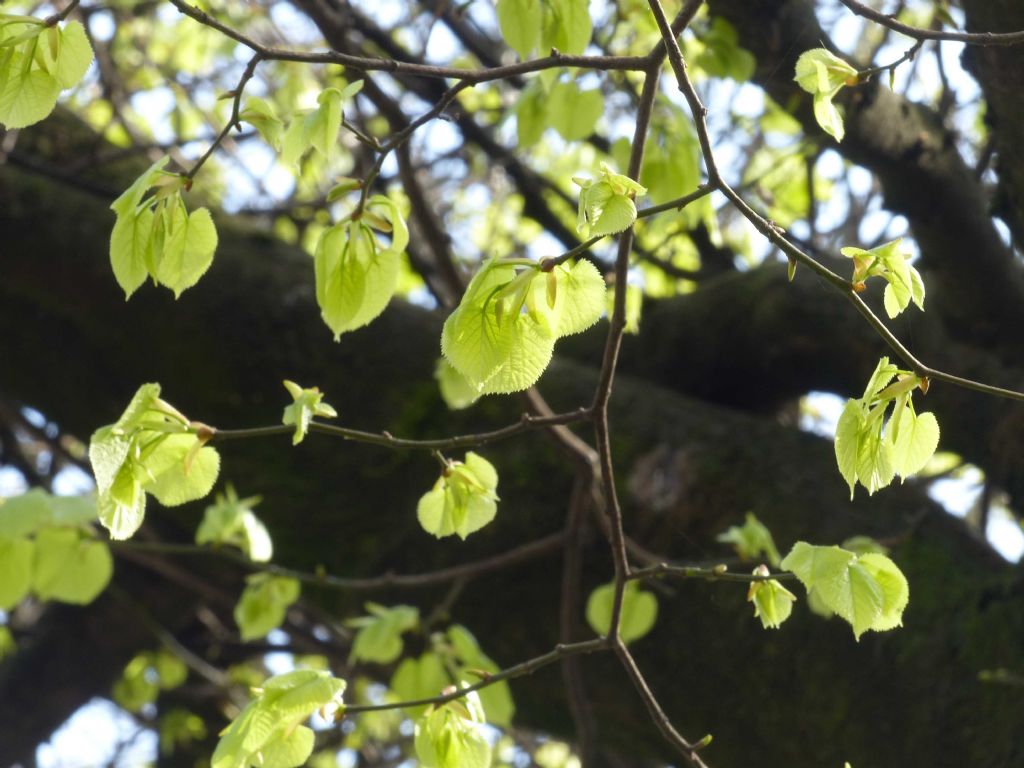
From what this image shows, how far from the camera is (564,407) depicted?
228 cm

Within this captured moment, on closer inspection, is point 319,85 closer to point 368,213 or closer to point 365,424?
point 365,424

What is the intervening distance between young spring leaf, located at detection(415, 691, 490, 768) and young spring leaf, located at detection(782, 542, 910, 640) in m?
0.37

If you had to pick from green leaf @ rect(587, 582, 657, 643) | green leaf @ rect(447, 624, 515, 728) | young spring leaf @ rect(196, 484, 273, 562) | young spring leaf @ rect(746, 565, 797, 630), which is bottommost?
green leaf @ rect(447, 624, 515, 728)

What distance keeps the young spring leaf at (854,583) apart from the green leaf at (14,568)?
1.20 m

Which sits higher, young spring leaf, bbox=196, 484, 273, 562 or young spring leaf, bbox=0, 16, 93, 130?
young spring leaf, bbox=0, 16, 93, 130

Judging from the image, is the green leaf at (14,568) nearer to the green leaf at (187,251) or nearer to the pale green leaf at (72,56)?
the green leaf at (187,251)

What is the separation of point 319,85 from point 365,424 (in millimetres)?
1694

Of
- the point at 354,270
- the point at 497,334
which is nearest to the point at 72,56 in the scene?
the point at 354,270

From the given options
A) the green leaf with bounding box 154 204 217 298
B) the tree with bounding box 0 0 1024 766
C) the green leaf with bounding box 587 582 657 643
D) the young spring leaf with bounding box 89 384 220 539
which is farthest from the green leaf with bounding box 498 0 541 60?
the green leaf with bounding box 587 582 657 643

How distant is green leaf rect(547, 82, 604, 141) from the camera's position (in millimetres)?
1754

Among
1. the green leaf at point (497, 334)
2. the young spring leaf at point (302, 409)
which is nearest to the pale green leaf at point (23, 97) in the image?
the young spring leaf at point (302, 409)

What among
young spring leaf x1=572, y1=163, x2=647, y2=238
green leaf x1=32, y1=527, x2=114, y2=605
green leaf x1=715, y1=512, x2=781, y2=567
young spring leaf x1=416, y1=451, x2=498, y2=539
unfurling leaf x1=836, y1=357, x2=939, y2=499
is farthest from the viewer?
green leaf x1=32, y1=527, x2=114, y2=605

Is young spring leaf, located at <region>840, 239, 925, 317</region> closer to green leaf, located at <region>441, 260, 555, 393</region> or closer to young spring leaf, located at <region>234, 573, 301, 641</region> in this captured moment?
green leaf, located at <region>441, 260, 555, 393</region>

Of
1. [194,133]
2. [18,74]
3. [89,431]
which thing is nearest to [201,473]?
[18,74]
